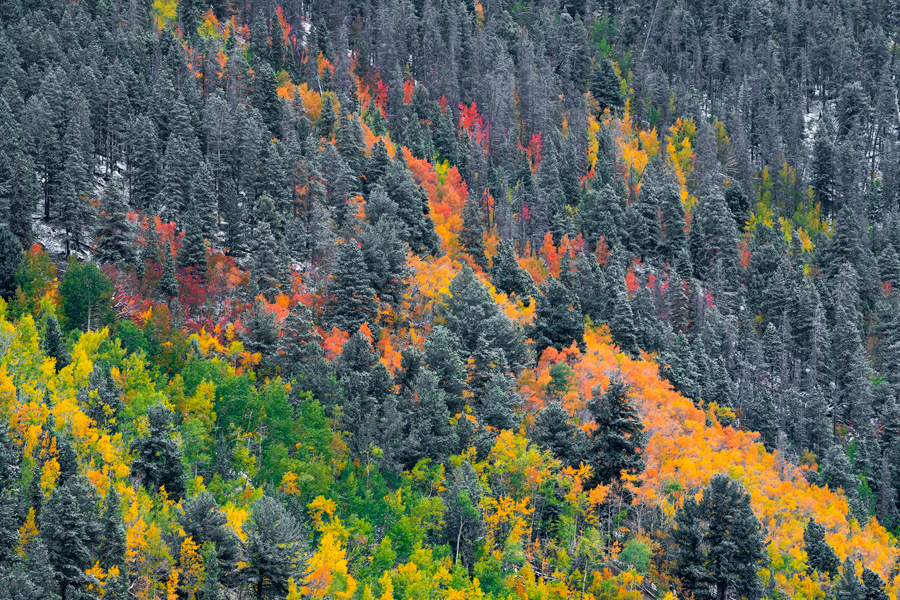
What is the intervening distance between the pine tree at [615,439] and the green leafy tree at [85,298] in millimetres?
39854

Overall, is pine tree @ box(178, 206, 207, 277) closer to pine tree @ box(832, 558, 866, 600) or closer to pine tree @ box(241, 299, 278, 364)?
pine tree @ box(241, 299, 278, 364)

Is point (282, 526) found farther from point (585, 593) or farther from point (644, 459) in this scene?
point (644, 459)

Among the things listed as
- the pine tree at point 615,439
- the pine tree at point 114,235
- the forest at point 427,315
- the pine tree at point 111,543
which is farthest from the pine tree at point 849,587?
the pine tree at point 114,235

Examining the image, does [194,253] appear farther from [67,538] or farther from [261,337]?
[67,538]

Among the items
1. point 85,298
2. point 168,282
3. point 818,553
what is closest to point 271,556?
point 85,298

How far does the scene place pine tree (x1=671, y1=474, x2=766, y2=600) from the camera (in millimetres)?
53531

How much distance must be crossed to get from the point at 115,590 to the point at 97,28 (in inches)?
3839

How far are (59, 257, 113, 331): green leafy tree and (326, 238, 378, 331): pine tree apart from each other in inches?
740

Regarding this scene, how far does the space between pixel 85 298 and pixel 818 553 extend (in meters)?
59.2

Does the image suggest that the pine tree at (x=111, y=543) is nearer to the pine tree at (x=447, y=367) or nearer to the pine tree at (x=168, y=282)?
the pine tree at (x=447, y=367)

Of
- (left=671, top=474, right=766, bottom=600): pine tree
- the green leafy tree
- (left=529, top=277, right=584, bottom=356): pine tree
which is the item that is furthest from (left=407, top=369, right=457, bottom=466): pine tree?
the green leafy tree

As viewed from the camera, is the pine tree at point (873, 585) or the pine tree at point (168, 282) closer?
the pine tree at point (873, 585)

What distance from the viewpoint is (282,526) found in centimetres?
4488

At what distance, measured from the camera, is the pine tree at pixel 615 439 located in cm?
6022
